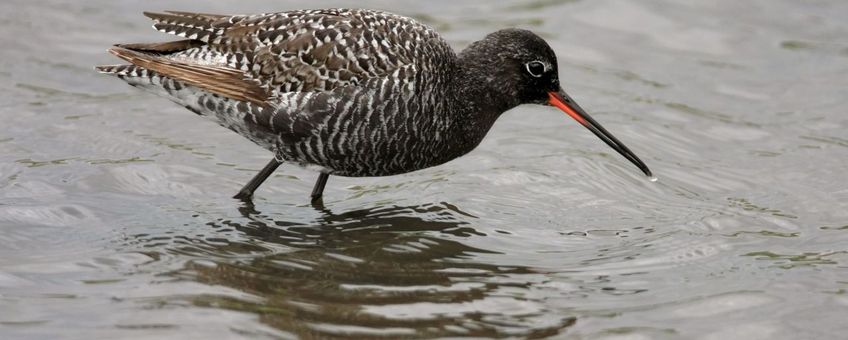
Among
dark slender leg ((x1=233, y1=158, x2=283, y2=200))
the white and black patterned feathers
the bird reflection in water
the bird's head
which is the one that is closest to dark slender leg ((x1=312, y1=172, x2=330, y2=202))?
the bird reflection in water

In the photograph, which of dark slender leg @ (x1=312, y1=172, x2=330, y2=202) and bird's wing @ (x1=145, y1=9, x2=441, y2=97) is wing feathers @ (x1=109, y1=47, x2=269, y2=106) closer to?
bird's wing @ (x1=145, y1=9, x2=441, y2=97)

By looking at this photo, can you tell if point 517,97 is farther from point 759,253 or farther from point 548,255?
point 759,253

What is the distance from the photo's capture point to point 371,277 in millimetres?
8133

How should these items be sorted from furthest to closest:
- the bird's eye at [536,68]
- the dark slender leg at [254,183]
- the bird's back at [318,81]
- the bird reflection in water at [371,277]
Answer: the dark slender leg at [254,183], the bird's eye at [536,68], the bird's back at [318,81], the bird reflection in water at [371,277]

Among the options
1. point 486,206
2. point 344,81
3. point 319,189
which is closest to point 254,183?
point 319,189

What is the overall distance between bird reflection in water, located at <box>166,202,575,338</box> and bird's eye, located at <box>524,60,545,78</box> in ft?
4.14

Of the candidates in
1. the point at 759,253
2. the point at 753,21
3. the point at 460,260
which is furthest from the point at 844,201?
the point at 753,21

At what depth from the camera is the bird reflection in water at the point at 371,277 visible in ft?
24.0

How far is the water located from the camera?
7.52m

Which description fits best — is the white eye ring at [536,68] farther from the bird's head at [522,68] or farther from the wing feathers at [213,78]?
the wing feathers at [213,78]

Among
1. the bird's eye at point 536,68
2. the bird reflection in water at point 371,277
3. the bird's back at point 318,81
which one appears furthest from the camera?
the bird's eye at point 536,68

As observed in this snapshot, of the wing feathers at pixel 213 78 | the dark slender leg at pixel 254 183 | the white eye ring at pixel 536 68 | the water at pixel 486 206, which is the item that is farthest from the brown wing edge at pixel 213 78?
the white eye ring at pixel 536 68

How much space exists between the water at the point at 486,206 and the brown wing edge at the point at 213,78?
3.23ft

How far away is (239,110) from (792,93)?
660cm
